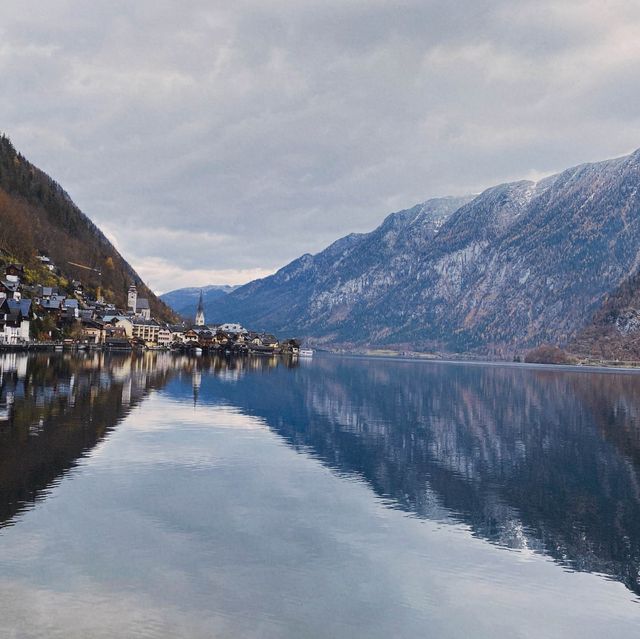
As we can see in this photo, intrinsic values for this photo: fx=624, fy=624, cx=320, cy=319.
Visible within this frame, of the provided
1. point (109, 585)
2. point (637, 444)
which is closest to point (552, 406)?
point (637, 444)

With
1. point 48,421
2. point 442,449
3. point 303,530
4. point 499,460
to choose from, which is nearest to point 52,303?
point 48,421

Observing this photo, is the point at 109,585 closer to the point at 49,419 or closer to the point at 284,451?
the point at 284,451

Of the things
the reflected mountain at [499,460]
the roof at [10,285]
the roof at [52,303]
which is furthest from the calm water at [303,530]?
the roof at [52,303]

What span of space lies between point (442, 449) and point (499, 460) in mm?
4485

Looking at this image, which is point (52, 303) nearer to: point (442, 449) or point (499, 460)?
point (442, 449)

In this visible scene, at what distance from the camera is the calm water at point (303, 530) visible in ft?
Result: 53.1

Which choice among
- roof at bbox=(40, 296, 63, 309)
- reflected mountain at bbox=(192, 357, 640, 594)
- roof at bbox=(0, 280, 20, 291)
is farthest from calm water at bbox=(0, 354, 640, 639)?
roof at bbox=(40, 296, 63, 309)

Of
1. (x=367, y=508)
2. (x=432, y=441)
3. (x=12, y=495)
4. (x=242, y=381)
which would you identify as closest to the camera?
(x=12, y=495)

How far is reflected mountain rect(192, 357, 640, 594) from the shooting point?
82.1 feet

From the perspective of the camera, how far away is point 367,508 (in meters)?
27.2

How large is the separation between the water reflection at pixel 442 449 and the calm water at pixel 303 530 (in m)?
0.19

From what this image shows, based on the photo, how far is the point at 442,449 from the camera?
43812mm

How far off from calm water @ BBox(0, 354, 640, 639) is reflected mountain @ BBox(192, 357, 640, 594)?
189mm

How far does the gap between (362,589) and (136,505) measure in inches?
434
